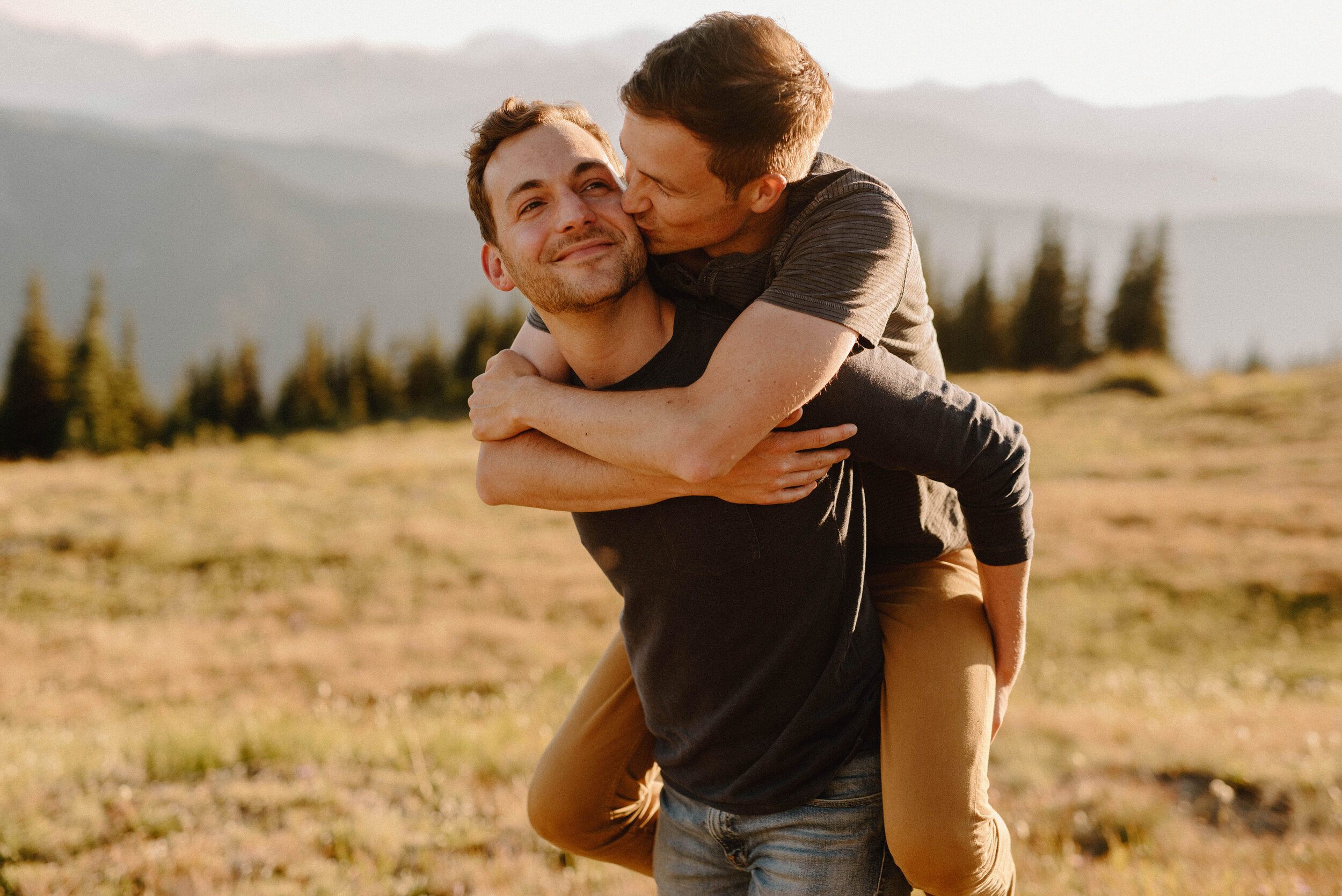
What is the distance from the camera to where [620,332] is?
8.81ft

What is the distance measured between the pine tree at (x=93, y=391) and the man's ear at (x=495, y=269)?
6191cm

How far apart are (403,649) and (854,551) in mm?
11887

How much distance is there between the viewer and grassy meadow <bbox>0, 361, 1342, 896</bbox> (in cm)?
447

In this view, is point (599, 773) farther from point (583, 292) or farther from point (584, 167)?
point (584, 167)

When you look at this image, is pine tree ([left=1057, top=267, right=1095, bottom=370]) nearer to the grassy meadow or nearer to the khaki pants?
the grassy meadow

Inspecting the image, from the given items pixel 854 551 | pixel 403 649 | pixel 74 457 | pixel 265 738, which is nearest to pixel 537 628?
pixel 403 649

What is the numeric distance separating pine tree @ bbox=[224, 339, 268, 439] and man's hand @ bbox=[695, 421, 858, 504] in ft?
248

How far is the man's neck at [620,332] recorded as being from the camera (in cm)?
268

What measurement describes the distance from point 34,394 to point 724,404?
218ft

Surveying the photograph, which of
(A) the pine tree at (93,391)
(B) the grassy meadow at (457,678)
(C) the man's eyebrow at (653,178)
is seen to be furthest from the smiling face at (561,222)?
(A) the pine tree at (93,391)

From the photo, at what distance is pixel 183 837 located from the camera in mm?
4477

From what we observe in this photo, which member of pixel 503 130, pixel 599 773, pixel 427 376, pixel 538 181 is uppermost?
pixel 503 130

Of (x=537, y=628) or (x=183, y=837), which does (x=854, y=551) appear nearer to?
(x=183, y=837)

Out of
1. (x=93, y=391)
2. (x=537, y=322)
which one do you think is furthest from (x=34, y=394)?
(x=537, y=322)
